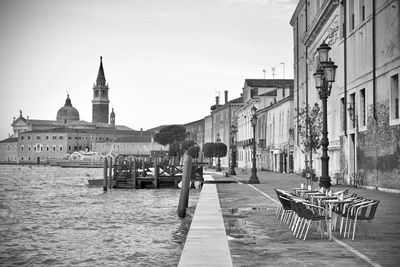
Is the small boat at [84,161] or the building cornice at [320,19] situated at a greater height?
the building cornice at [320,19]

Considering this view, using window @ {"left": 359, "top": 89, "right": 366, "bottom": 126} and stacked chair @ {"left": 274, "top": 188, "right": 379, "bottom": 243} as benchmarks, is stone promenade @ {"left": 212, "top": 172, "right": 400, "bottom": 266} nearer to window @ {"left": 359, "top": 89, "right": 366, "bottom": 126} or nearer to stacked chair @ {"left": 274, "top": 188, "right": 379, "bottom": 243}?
stacked chair @ {"left": 274, "top": 188, "right": 379, "bottom": 243}

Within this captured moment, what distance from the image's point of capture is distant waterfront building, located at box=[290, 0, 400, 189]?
23953mm

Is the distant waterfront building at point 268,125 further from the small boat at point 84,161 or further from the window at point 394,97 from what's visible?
the small boat at point 84,161

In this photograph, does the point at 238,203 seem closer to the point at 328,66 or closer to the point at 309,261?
the point at 328,66

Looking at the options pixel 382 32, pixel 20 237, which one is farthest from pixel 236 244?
pixel 382 32

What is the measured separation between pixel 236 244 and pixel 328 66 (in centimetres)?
625

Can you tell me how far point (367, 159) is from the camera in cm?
2762

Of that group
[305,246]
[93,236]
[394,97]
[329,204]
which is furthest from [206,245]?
[394,97]

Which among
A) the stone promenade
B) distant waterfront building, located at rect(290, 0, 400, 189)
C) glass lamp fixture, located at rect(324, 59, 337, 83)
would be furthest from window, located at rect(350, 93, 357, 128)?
glass lamp fixture, located at rect(324, 59, 337, 83)

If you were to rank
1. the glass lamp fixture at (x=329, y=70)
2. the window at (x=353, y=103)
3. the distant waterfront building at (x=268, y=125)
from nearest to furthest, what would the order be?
the glass lamp fixture at (x=329, y=70), the window at (x=353, y=103), the distant waterfront building at (x=268, y=125)

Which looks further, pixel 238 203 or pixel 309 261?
pixel 238 203

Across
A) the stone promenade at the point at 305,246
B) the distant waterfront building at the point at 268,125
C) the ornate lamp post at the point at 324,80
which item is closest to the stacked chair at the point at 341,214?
the stone promenade at the point at 305,246

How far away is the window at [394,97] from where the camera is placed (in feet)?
78.3

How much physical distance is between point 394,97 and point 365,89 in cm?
366
